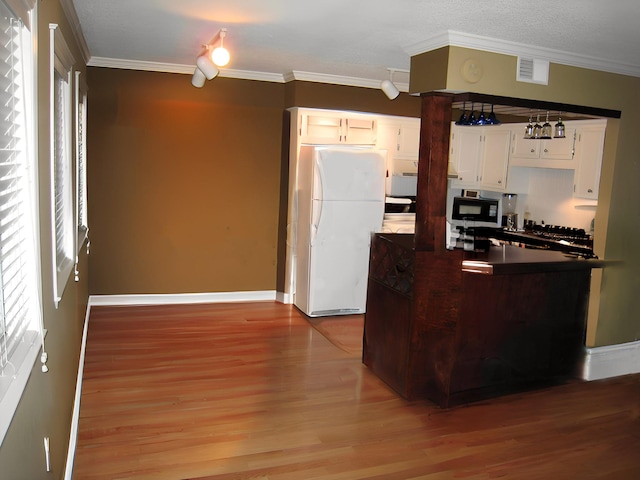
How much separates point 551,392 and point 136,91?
4555mm

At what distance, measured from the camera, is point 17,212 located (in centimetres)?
172

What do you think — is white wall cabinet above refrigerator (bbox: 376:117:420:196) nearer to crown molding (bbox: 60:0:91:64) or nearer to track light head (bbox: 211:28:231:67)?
track light head (bbox: 211:28:231:67)

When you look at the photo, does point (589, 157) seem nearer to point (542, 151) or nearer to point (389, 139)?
point (542, 151)

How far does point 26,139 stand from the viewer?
172 cm

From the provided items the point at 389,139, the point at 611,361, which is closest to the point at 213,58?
the point at 389,139

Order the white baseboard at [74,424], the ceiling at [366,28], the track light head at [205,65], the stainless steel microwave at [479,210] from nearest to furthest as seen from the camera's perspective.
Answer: the white baseboard at [74,424], the ceiling at [366,28], the track light head at [205,65], the stainless steel microwave at [479,210]

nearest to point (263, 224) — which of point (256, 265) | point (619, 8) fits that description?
point (256, 265)

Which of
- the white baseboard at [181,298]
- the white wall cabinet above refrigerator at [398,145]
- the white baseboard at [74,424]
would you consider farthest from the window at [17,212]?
the white wall cabinet above refrigerator at [398,145]

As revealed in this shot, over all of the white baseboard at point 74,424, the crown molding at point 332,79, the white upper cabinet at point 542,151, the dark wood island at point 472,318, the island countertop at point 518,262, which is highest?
the crown molding at point 332,79

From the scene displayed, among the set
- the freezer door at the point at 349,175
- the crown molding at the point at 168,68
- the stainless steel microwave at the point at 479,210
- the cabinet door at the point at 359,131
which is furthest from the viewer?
the stainless steel microwave at the point at 479,210

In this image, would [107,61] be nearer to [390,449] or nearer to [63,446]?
[63,446]

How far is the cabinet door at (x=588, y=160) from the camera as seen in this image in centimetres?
534

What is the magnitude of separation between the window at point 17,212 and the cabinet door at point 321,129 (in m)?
4.00

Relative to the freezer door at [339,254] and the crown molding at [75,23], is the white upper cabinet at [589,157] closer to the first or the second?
the freezer door at [339,254]
